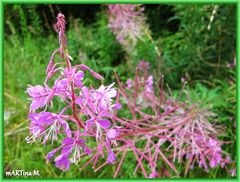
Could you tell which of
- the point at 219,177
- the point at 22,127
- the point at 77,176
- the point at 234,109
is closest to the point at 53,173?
the point at 77,176

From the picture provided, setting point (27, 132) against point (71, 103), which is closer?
point (71, 103)

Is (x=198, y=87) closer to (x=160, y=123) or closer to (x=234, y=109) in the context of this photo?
(x=234, y=109)

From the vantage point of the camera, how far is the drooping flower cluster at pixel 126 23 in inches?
118

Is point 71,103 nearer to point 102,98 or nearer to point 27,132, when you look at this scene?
point 102,98

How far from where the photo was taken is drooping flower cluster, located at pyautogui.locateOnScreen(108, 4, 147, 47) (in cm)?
299

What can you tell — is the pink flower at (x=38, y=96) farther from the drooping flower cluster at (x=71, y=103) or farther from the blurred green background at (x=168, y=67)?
the blurred green background at (x=168, y=67)

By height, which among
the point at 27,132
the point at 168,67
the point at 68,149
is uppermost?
the point at 168,67

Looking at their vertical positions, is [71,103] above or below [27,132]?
above

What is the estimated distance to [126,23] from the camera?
3006mm

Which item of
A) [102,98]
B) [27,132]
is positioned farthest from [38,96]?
[27,132]

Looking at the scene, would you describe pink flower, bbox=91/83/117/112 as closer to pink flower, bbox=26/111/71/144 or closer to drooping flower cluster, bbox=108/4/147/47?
pink flower, bbox=26/111/71/144

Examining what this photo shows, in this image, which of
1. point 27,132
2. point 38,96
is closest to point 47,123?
point 38,96

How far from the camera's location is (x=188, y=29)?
3.04 metres

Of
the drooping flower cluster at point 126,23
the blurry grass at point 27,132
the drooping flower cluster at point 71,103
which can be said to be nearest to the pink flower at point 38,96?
the drooping flower cluster at point 71,103
